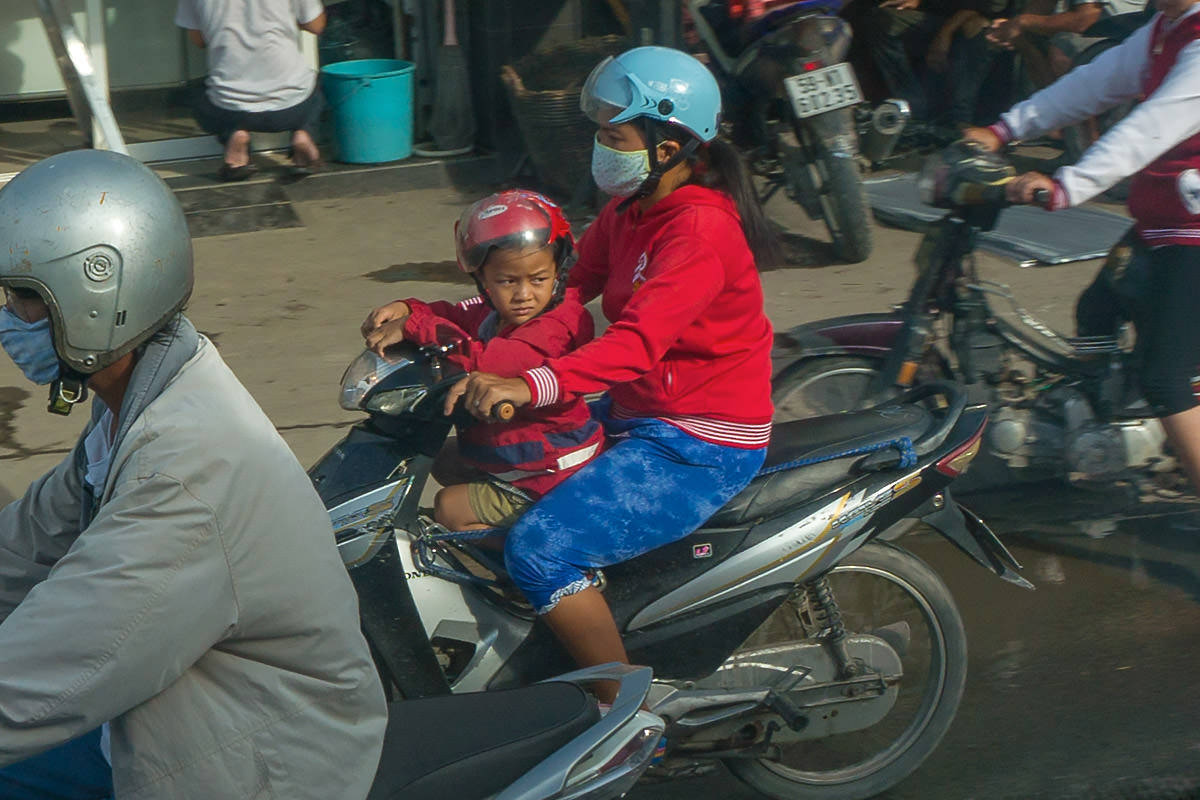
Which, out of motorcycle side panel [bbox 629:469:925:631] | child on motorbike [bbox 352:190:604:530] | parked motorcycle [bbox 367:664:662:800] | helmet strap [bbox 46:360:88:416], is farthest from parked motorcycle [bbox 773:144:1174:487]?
helmet strap [bbox 46:360:88:416]

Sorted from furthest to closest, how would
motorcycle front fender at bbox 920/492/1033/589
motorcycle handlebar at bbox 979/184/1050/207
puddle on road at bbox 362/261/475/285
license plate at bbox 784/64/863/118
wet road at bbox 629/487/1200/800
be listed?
puddle on road at bbox 362/261/475/285 → license plate at bbox 784/64/863/118 → motorcycle handlebar at bbox 979/184/1050/207 → wet road at bbox 629/487/1200/800 → motorcycle front fender at bbox 920/492/1033/589

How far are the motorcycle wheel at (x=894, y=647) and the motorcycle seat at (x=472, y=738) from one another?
0.94 metres

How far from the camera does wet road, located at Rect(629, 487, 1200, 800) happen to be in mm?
3367

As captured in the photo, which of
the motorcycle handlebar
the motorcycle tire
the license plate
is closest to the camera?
the motorcycle handlebar

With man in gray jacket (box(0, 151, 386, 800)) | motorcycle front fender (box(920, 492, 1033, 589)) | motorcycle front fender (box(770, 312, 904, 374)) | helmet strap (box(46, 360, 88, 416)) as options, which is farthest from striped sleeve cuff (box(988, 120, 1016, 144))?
helmet strap (box(46, 360, 88, 416))

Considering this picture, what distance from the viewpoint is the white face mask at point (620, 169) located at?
3.00 metres

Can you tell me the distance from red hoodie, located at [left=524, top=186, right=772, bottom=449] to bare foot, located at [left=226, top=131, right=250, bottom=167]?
4.98m

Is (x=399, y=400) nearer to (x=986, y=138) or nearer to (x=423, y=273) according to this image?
(x=986, y=138)

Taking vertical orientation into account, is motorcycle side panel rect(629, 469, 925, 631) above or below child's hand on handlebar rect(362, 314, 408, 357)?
below

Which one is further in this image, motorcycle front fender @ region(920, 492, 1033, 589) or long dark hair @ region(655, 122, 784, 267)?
motorcycle front fender @ region(920, 492, 1033, 589)

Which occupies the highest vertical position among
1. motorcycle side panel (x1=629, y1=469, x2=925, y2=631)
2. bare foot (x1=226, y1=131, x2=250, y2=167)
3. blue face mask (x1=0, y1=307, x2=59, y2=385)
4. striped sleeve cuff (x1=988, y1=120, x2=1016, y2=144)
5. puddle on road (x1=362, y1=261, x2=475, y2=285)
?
blue face mask (x1=0, y1=307, x2=59, y2=385)

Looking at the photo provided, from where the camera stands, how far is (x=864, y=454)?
308 centimetres

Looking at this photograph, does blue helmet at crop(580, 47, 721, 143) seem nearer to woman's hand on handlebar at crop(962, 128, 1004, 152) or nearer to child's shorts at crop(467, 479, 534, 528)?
child's shorts at crop(467, 479, 534, 528)

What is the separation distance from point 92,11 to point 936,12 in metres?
5.43
